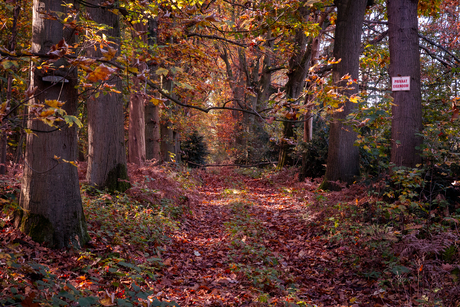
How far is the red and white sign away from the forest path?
3.60 meters

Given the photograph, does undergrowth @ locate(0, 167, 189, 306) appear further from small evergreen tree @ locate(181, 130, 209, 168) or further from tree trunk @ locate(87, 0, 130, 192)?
small evergreen tree @ locate(181, 130, 209, 168)

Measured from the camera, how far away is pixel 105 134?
7715mm

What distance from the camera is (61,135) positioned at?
15.2 feet

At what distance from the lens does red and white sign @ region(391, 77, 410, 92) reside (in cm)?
692

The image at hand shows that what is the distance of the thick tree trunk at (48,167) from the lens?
14.4 ft

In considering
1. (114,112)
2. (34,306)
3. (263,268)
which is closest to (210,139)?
(114,112)

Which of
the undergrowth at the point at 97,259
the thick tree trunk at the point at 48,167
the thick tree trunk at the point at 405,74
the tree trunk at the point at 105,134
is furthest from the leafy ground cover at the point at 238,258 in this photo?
the thick tree trunk at the point at 405,74

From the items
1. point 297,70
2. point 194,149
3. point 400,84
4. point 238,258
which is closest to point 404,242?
point 238,258

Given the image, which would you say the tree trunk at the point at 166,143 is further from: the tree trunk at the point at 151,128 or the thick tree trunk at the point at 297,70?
the thick tree trunk at the point at 297,70

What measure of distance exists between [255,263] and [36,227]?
3.43 m

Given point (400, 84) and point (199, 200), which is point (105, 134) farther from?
point (400, 84)

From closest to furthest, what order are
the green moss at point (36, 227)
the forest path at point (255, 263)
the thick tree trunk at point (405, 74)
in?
the forest path at point (255, 263)
the green moss at point (36, 227)
the thick tree trunk at point (405, 74)

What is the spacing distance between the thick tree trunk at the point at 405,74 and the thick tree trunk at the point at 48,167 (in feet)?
20.5

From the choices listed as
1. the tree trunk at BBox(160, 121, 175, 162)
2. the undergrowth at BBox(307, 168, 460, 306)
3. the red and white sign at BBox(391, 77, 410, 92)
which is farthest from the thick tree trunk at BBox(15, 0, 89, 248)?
the tree trunk at BBox(160, 121, 175, 162)
